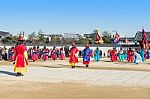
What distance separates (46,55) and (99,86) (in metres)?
18.6

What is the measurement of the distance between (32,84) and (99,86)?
2.23 m

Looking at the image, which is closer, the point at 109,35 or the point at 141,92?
the point at 141,92

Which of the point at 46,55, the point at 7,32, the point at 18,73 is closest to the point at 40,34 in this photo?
the point at 7,32

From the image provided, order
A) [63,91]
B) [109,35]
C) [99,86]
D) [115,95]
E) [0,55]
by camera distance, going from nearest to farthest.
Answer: [115,95], [63,91], [99,86], [0,55], [109,35]

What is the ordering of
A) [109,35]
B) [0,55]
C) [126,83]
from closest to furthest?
[126,83] < [0,55] < [109,35]

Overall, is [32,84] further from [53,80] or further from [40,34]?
[40,34]

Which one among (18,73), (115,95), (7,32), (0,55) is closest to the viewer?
(115,95)

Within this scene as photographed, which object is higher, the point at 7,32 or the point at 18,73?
the point at 7,32

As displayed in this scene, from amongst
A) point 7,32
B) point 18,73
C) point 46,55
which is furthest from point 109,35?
point 18,73

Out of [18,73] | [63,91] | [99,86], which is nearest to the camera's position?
[63,91]

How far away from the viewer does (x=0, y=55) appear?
27953 mm

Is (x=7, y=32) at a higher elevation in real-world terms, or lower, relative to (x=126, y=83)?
higher

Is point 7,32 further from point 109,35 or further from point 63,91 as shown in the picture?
point 63,91

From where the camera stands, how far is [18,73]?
45.0ft
